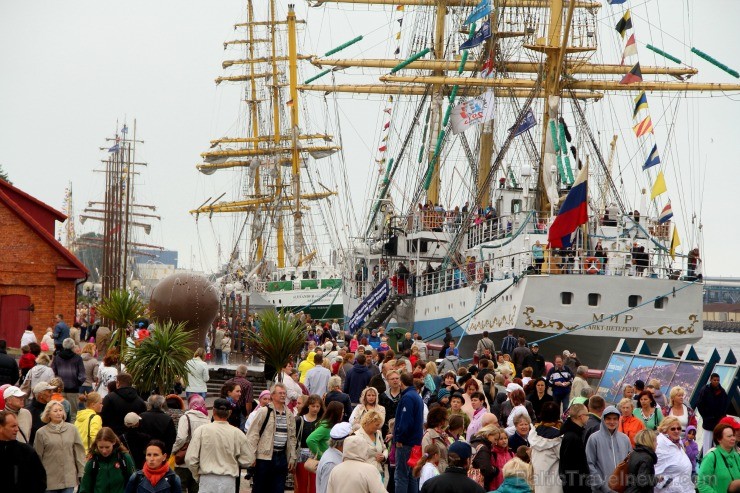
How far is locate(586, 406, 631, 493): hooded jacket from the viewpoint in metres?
13.3

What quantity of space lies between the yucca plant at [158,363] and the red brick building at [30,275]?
67.9 ft

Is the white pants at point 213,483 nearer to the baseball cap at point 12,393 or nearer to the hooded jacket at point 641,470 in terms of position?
the baseball cap at point 12,393

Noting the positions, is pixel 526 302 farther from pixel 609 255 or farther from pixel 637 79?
pixel 637 79

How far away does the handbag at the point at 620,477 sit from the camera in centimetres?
1281

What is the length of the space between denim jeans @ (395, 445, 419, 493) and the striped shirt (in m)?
1.41

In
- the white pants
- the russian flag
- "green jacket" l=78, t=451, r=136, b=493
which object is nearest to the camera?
"green jacket" l=78, t=451, r=136, b=493

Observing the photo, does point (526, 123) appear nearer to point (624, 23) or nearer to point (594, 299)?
point (594, 299)

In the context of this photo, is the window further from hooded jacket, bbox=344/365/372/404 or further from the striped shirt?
the striped shirt

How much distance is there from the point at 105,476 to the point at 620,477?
479cm

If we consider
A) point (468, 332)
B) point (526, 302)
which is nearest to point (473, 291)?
point (468, 332)

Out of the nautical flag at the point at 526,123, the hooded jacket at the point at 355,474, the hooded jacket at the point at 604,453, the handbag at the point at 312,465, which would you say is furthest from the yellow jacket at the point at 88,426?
the nautical flag at the point at 526,123

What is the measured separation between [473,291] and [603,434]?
3228 cm

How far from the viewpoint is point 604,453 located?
1342cm

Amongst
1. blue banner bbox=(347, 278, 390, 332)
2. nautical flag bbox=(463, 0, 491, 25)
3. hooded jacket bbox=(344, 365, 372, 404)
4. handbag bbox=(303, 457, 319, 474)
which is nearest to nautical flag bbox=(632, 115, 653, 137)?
nautical flag bbox=(463, 0, 491, 25)
